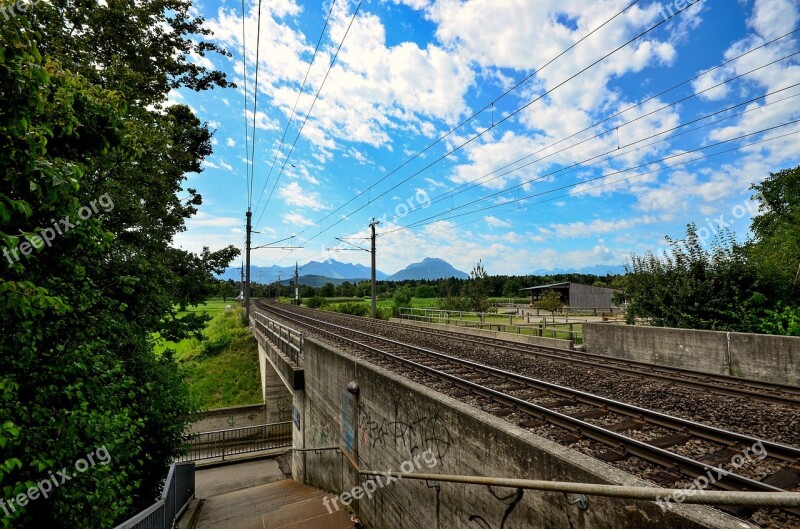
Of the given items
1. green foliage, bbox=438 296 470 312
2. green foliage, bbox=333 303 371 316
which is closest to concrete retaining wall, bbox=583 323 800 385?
green foliage, bbox=438 296 470 312

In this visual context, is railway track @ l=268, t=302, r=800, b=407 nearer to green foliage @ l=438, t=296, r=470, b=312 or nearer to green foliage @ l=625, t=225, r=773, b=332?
green foliage @ l=625, t=225, r=773, b=332

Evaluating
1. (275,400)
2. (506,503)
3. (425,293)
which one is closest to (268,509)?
(506,503)

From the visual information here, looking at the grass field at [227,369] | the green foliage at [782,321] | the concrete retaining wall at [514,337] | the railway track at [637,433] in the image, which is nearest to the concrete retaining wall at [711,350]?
the concrete retaining wall at [514,337]

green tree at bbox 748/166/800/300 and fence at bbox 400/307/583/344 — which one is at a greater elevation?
green tree at bbox 748/166/800/300

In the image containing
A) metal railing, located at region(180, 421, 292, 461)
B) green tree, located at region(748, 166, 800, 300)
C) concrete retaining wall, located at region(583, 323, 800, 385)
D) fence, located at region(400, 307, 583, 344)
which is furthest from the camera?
metal railing, located at region(180, 421, 292, 461)

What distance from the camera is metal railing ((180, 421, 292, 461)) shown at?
19.1 m

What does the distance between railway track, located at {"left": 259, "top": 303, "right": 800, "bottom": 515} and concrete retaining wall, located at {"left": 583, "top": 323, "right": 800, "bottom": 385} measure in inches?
256

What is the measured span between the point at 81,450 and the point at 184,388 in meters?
6.06

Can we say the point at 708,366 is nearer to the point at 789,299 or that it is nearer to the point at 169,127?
the point at 789,299

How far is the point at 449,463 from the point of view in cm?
507

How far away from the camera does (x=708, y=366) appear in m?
10.9

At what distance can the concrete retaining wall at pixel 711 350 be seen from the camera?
926cm

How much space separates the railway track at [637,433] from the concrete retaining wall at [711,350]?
650cm

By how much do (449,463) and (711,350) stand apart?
1014cm
